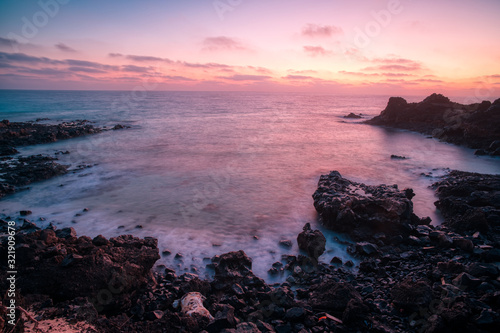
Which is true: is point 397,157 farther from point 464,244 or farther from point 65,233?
point 65,233

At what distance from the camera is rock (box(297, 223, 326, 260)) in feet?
28.9

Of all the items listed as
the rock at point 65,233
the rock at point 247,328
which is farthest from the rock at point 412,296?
the rock at point 65,233

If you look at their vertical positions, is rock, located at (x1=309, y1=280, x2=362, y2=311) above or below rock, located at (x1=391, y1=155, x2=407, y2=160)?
below

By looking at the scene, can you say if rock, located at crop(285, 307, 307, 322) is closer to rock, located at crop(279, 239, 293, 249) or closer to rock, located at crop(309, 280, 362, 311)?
rock, located at crop(309, 280, 362, 311)

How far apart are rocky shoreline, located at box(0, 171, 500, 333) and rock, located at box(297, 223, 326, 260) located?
1.4 inches

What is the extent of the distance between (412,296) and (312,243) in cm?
337

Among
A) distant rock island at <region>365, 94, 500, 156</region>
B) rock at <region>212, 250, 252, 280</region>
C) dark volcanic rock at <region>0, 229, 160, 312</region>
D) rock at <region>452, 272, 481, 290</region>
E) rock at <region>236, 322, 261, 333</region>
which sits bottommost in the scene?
rock at <region>212, 250, 252, 280</region>

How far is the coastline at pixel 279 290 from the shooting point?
539cm

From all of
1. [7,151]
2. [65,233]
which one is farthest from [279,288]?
[7,151]

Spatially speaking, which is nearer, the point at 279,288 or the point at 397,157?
the point at 279,288

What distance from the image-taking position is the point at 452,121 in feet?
116

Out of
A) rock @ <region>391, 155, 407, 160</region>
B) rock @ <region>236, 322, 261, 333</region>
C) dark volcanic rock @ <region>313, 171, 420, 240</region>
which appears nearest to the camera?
Answer: rock @ <region>236, 322, 261, 333</region>

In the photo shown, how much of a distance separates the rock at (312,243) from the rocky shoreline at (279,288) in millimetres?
36

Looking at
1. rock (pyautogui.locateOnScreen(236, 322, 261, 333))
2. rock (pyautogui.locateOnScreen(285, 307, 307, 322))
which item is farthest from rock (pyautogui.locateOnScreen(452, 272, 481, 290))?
rock (pyautogui.locateOnScreen(236, 322, 261, 333))
